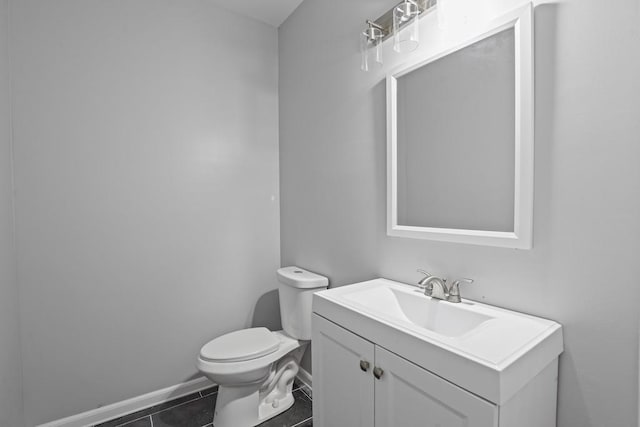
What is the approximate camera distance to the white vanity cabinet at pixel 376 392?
74 centimetres

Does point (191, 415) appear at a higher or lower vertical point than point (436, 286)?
lower

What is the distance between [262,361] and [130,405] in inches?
35.4

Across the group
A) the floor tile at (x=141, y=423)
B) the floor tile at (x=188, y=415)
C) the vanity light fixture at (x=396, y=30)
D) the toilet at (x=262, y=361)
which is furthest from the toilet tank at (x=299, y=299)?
the vanity light fixture at (x=396, y=30)

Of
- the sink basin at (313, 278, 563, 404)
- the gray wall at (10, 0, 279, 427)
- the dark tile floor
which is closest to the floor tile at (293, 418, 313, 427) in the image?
the dark tile floor

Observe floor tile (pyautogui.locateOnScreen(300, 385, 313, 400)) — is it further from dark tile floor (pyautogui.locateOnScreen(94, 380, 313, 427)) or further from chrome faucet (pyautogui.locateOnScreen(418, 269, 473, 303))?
chrome faucet (pyautogui.locateOnScreen(418, 269, 473, 303))

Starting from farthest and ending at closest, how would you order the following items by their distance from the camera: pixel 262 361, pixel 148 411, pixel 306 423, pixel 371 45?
pixel 148 411
pixel 306 423
pixel 262 361
pixel 371 45

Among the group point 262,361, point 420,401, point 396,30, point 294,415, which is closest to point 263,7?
point 396,30

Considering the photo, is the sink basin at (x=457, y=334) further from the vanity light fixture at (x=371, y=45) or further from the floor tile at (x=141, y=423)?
the floor tile at (x=141, y=423)

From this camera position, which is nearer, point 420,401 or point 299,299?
point 420,401

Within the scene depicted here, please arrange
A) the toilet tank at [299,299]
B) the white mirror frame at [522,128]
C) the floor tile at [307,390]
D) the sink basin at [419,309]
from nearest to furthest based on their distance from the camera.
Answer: the white mirror frame at [522,128] < the sink basin at [419,309] < the toilet tank at [299,299] < the floor tile at [307,390]

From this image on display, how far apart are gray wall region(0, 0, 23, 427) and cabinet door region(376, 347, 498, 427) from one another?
4.82ft

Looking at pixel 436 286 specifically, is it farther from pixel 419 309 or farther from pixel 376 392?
pixel 376 392

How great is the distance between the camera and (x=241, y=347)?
63.4 inches

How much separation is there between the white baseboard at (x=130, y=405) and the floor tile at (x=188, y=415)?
0.10m
